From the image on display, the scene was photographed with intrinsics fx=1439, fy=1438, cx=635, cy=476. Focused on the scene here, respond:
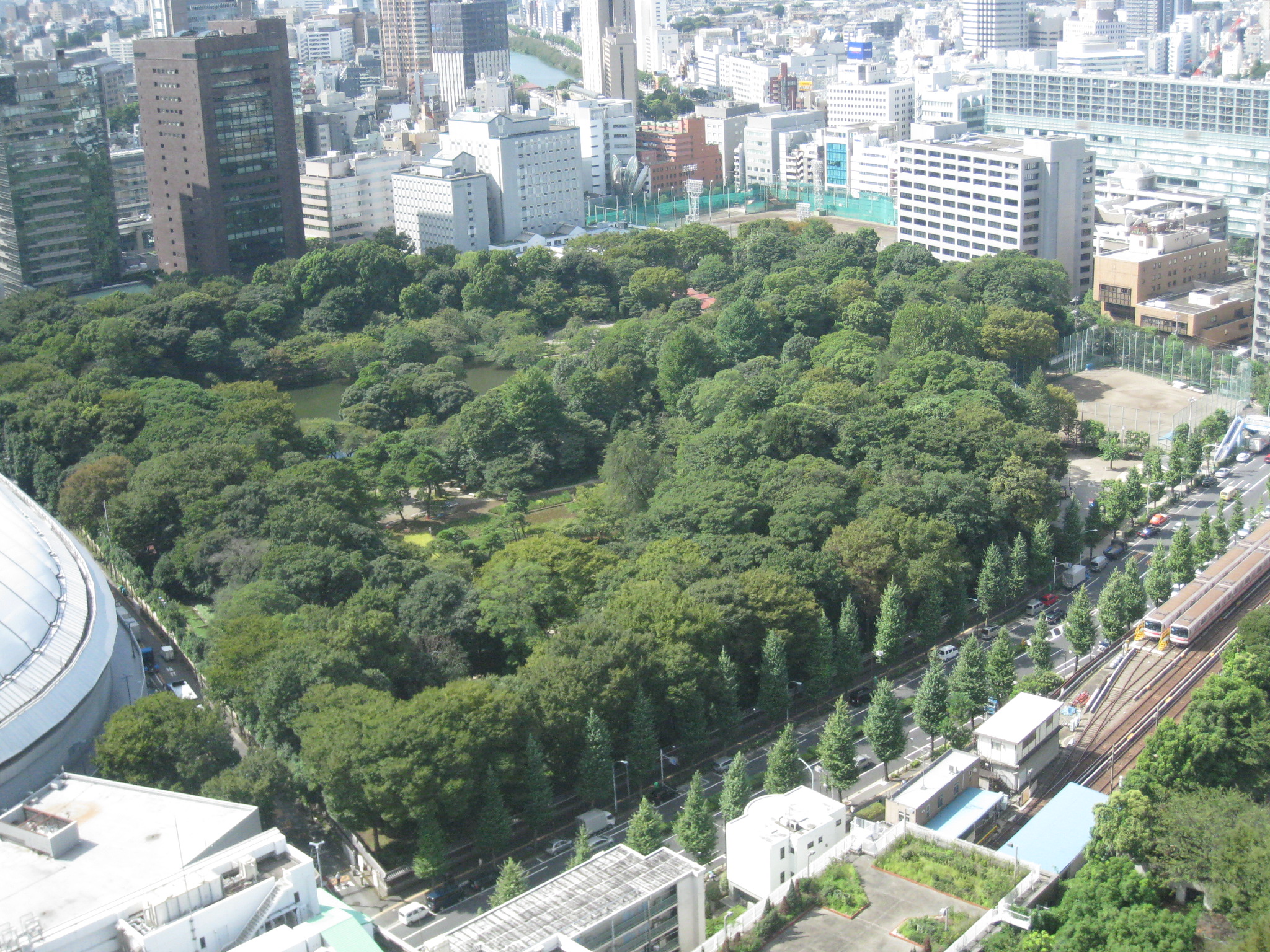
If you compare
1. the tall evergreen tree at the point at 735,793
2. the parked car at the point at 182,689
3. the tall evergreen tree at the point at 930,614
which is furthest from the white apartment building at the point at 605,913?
the tall evergreen tree at the point at 930,614

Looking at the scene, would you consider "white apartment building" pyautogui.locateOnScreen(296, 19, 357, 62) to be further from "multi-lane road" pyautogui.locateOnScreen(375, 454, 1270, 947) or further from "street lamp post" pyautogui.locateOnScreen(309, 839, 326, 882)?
"street lamp post" pyautogui.locateOnScreen(309, 839, 326, 882)

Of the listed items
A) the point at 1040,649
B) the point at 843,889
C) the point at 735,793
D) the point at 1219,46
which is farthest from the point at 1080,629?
the point at 1219,46

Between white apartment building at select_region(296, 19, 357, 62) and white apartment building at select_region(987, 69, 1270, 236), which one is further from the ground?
white apartment building at select_region(296, 19, 357, 62)

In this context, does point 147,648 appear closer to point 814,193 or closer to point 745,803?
point 745,803

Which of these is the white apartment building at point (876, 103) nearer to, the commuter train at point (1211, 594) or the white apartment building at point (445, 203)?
the white apartment building at point (445, 203)

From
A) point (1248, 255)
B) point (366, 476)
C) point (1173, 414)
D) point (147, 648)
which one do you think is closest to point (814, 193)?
point (1248, 255)

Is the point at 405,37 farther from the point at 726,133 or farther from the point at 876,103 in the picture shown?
the point at 876,103

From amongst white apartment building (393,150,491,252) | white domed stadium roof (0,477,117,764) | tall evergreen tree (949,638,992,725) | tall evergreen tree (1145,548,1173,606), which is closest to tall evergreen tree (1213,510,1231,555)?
tall evergreen tree (1145,548,1173,606)
